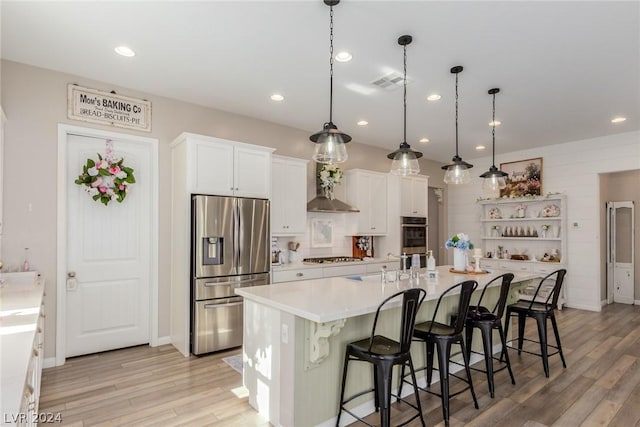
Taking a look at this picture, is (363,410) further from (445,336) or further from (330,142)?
(330,142)

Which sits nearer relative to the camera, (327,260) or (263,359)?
(263,359)

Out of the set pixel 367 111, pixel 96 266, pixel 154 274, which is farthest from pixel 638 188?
pixel 96 266

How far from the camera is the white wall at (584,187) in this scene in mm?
5879

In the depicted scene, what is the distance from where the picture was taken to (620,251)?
21.9ft

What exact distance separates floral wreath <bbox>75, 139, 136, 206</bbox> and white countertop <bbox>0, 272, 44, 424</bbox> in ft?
3.27

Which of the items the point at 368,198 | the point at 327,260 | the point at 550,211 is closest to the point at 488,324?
the point at 327,260

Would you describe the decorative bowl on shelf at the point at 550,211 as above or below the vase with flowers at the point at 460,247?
above

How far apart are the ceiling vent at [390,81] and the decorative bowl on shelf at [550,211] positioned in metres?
4.47

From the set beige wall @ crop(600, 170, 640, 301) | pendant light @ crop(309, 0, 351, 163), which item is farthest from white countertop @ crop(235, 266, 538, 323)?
beige wall @ crop(600, 170, 640, 301)

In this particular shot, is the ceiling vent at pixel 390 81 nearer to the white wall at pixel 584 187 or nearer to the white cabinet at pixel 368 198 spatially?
the white cabinet at pixel 368 198

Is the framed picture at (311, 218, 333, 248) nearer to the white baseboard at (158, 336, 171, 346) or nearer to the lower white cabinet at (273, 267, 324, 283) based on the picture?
the lower white cabinet at (273, 267, 324, 283)

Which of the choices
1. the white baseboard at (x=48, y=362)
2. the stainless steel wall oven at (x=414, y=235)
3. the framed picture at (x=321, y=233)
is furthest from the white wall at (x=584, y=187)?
the white baseboard at (x=48, y=362)

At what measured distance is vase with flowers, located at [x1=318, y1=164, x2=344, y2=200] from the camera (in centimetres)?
555

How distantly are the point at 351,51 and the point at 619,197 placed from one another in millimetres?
6594
